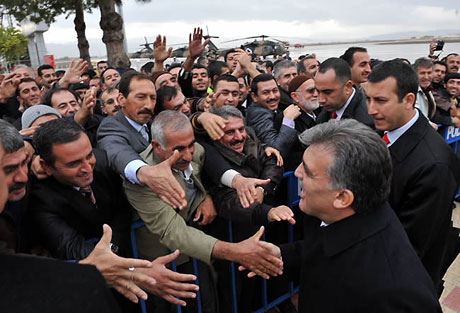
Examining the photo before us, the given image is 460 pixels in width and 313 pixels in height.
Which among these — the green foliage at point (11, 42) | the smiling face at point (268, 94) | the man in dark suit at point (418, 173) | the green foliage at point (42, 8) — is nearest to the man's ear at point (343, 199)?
the man in dark suit at point (418, 173)

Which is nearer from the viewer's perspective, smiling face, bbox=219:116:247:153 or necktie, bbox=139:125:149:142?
smiling face, bbox=219:116:247:153

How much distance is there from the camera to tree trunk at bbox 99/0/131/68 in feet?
40.6

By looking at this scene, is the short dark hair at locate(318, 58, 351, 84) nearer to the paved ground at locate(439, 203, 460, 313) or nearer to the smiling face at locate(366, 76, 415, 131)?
the smiling face at locate(366, 76, 415, 131)

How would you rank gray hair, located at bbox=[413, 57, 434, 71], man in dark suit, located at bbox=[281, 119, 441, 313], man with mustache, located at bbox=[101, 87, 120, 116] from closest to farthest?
1. man in dark suit, located at bbox=[281, 119, 441, 313]
2. man with mustache, located at bbox=[101, 87, 120, 116]
3. gray hair, located at bbox=[413, 57, 434, 71]

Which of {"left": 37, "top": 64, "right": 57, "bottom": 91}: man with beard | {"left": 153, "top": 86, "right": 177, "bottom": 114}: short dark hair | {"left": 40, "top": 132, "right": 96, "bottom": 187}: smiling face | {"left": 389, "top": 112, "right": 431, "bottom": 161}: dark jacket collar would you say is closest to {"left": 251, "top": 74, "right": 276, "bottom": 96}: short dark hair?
{"left": 153, "top": 86, "right": 177, "bottom": 114}: short dark hair

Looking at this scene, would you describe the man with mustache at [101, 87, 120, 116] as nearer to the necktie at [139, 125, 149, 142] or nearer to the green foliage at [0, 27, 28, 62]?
the necktie at [139, 125, 149, 142]

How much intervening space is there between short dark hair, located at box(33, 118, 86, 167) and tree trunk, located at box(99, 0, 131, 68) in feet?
38.2

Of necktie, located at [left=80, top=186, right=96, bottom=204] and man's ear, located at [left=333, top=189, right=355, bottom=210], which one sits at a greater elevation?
man's ear, located at [left=333, top=189, right=355, bottom=210]

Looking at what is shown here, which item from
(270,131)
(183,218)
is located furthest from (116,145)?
(270,131)

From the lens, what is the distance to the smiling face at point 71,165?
195 cm

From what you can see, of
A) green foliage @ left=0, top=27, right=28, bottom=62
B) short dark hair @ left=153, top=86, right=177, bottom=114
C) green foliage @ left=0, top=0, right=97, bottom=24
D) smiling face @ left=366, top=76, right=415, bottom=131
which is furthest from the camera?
green foliage @ left=0, top=27, right=28, bottom=62

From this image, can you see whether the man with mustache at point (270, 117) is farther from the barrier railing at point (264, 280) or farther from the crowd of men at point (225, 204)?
the barrier railing at point (264, 280)

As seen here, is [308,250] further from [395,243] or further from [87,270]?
[87,270]

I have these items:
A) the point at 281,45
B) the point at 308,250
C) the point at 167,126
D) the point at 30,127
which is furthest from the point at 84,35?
the point at 281,45
